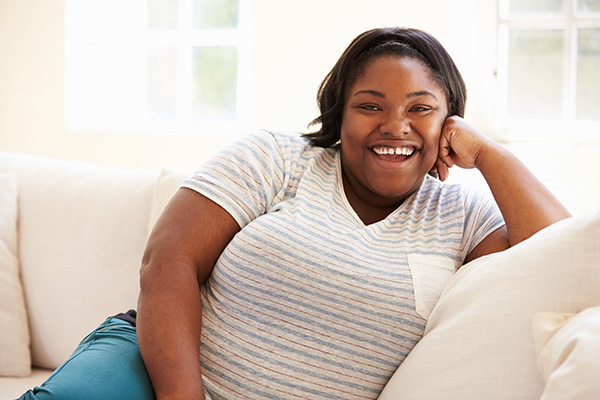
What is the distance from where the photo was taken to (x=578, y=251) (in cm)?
113

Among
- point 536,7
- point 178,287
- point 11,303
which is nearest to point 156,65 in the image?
point 536,7

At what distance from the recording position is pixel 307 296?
1325mm

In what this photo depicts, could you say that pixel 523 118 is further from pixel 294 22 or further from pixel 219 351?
pixel 219 351

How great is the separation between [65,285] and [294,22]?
1558mm

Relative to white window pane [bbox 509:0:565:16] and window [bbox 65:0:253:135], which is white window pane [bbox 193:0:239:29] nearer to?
window [bbox 65:0:253:135]

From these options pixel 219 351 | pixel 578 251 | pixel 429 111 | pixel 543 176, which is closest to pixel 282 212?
pixel 219 351

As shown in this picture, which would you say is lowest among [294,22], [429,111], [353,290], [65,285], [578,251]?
[65,285]

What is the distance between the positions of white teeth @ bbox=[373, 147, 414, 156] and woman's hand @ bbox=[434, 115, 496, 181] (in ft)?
0.32

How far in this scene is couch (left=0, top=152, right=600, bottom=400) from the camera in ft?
3.57

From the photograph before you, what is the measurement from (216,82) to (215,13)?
13.4 inches

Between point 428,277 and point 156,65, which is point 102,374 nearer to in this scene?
point 428,277

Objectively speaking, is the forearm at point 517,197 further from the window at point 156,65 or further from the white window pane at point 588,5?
the window at point 156,65

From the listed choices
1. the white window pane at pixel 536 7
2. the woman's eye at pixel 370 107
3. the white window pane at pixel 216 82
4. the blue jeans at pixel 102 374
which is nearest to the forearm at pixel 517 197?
the woman's eye at pixel 370 107

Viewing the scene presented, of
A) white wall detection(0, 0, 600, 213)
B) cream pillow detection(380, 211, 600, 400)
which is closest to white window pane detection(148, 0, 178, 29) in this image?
white wall detection(0, 0, 600, 213)
